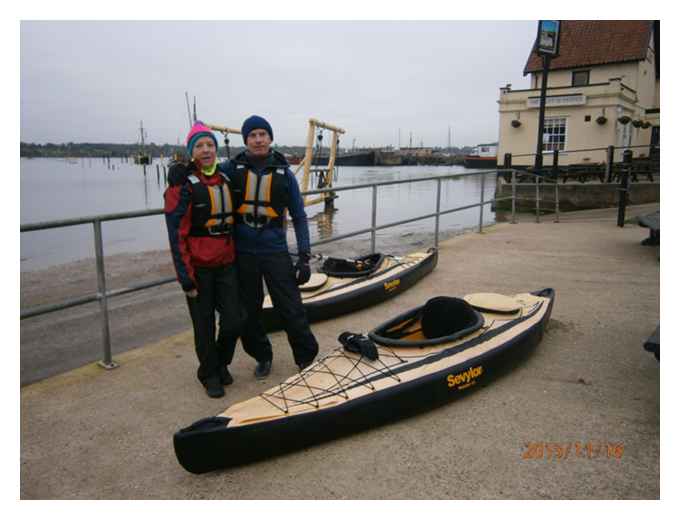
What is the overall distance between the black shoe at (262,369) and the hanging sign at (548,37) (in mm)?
18921

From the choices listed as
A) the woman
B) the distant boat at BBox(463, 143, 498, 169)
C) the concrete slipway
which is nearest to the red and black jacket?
the woman

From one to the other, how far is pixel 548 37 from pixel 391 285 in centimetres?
1723

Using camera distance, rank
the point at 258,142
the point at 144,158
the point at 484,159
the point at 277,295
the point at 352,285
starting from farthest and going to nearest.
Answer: the point at 144,158 → the point at 484,159 → the point at 352,285 → the point at 277,295 → the point at 258,142

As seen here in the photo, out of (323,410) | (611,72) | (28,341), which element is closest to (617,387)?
(323,410)

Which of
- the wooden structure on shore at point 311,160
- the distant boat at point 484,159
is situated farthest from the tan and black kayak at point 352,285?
the distant boat at point 484,159

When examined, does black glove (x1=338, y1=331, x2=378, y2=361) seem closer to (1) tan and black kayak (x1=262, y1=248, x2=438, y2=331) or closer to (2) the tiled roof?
(1) tan and black kayak (x1=262, y1=248, x2=438, y2=331)

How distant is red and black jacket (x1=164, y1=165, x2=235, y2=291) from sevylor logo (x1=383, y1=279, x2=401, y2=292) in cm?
248

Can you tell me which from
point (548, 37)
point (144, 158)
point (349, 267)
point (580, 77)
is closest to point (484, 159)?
point (580, 77)

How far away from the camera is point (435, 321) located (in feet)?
12.7

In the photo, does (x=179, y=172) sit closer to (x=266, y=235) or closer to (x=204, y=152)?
(x=204, y=152)

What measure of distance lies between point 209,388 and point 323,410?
105 cm

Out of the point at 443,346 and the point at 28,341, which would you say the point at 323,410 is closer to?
the point at 443,346

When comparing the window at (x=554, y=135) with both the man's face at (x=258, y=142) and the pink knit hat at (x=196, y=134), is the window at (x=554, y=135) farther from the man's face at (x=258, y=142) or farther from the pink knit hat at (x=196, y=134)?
the pink knit hat at (x=196, y=134)

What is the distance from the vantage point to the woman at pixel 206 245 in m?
3.30
